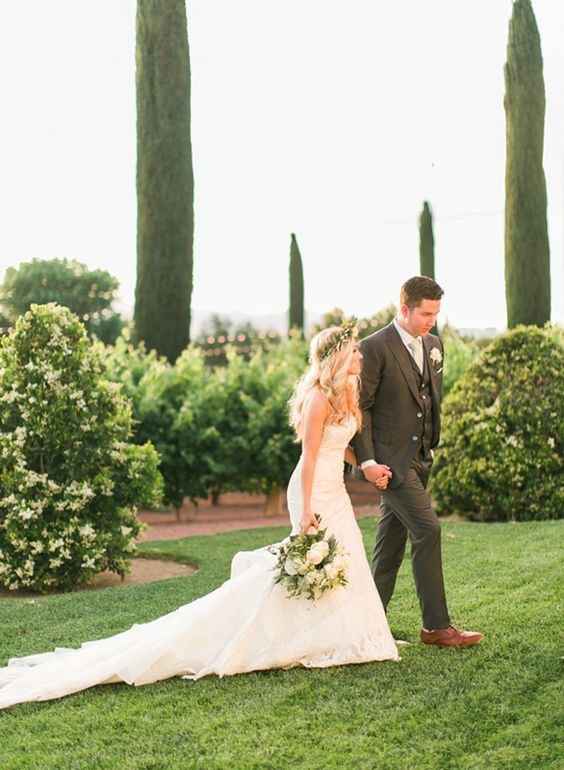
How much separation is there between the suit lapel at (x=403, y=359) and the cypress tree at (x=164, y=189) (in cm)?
1124

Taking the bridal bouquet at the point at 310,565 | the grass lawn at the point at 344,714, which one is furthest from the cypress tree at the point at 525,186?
the bridal bouquet at the point at 310,565

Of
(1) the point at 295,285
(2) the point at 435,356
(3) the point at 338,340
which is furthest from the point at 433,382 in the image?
(1) the point at 295,285

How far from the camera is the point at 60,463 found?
10172 mm

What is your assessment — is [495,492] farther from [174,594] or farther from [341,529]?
[341,529]

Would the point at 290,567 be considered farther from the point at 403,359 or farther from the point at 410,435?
the point at 403,359

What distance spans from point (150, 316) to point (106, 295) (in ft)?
119

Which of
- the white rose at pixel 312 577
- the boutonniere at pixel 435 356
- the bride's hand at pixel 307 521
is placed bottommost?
the white rose at pixel 312 577

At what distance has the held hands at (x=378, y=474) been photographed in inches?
259

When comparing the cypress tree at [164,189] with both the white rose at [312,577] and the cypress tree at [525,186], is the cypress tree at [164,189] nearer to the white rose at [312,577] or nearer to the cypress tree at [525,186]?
the cypress tree at [525,186]

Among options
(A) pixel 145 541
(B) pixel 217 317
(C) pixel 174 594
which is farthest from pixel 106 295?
(C) pixel 174 594

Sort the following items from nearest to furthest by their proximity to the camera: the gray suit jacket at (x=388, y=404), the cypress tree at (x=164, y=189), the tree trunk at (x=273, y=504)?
the gray suit jacket at (x=388, y=404) < the tree trunk at (x=273, y=504) < the cypress tree at (x=164, y=189)

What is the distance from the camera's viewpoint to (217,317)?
178 ft

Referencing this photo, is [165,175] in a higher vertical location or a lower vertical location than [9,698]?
higher

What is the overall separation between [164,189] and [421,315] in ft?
39.0
